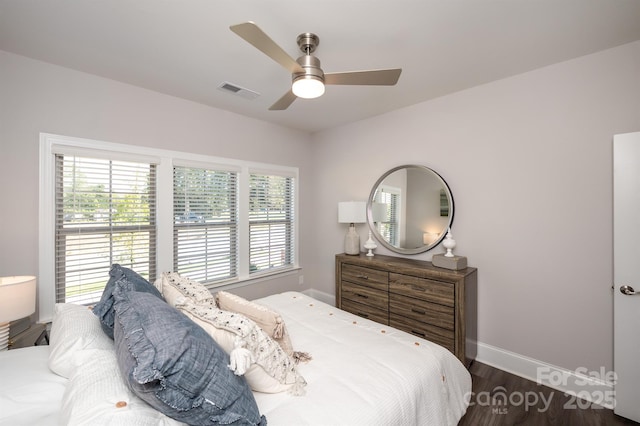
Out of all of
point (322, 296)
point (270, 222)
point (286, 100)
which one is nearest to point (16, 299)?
point (286, 100)

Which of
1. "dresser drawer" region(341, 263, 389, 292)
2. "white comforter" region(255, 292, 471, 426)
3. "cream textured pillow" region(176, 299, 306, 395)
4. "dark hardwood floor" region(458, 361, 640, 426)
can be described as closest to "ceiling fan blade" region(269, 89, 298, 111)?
"cream textured pillow" region(176, 299, 306, 395)

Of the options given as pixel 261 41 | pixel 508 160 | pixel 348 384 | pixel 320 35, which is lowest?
pixel 348 384

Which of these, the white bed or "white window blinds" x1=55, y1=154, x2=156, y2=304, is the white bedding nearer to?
the white bed

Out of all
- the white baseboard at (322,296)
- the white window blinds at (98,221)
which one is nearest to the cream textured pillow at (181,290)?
the white window blinds at (98,221)

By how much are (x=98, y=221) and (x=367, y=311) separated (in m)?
2.81

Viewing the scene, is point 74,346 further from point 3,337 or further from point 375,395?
point 375,395

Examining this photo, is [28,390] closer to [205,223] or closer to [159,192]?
[159,192]

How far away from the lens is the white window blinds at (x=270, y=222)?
3.59m

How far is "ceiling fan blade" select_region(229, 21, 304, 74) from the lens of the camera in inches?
48.0

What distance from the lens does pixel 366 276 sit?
303cm

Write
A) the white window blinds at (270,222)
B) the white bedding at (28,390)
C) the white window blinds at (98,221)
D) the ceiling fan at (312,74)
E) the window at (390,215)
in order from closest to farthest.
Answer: the white bedding at (28,390), the ceiling fan at (312,74), the white window blinds at (98,221), the window at (390,215), the white window blinds at (270,222)

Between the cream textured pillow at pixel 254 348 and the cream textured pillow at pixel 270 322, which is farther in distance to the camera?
the cream textured pillow at pixel 270 322

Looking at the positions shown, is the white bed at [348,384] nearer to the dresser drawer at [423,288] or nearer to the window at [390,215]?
the dresser drawer at [423,288]

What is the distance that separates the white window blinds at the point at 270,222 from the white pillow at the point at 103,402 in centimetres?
250
